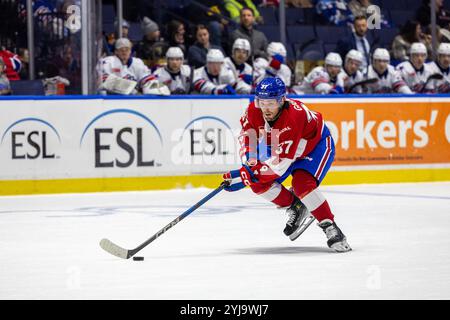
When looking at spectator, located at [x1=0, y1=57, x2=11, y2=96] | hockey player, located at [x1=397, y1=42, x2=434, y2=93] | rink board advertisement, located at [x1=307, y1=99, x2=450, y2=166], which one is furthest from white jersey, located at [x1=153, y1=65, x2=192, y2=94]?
hockey player, located at [x1=397, y1=42, x2=434, y2=93]

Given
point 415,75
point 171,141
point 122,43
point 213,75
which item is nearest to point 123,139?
point 171,141

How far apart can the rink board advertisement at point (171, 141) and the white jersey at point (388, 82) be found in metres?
0.78

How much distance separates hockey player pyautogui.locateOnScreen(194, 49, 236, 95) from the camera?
1241 cm

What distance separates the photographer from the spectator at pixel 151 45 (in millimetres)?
13266

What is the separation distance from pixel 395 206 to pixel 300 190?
3.12 meters

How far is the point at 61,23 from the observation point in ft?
37.2

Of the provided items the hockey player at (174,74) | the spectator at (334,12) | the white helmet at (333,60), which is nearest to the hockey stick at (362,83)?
the white helmet at (333,60)

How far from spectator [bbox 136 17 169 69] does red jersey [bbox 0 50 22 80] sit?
1999mm

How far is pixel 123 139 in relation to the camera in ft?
37.9

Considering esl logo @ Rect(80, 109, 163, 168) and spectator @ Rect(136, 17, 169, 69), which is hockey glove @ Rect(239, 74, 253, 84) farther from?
esl logo @ Rect(80, 109, 163, 168)

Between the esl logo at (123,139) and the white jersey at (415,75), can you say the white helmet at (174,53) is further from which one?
the white jersey at (415,75)

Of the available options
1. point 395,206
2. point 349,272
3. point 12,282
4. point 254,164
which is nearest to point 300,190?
point 254,164

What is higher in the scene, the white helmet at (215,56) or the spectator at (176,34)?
the spectator at (176,34)

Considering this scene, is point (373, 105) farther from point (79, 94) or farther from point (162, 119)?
point (79, 94)
